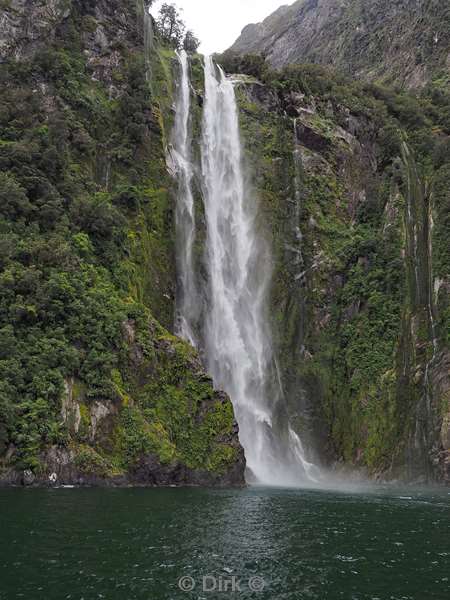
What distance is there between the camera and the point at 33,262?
97.3 ft

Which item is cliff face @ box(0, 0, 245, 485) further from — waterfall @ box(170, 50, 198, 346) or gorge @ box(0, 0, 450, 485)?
waterfall @ box(170, 50, 198, 346)

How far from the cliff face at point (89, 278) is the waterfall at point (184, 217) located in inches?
37.0

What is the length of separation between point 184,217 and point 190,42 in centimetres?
3530

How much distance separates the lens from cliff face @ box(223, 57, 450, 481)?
36469mm

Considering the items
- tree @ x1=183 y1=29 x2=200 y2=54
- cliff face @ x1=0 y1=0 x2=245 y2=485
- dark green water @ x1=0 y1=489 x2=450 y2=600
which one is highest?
tree @ x1=183 y1=29 x2=200 y2=54

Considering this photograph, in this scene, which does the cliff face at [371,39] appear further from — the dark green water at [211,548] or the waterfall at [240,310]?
the dark green water at [211,548]

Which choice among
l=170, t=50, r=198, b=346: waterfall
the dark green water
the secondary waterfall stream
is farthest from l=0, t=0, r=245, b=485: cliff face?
the dark green water

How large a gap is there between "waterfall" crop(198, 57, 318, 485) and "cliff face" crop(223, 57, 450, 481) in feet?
4.70

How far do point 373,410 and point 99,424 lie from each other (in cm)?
1940

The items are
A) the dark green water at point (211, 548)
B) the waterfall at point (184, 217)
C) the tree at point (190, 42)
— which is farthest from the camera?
the tree at point (190, 42)

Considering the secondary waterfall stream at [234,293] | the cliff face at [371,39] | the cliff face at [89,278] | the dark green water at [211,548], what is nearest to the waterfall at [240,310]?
the secondary waterfall stream at [234,293]

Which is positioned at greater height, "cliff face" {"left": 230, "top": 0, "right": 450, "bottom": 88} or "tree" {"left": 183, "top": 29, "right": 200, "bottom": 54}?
"cliff face" {"left": 230, "top": 0, "right": 450, "bottom": 88}

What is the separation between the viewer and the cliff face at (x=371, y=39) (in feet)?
246

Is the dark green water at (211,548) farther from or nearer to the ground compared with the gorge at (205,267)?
nearer to the ground
